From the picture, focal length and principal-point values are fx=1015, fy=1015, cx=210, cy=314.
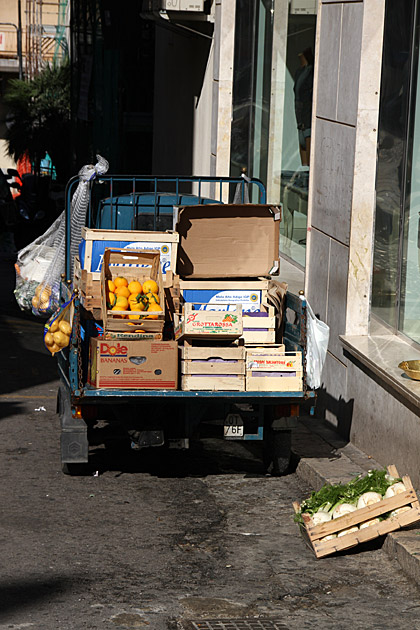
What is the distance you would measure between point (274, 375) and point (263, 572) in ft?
5.61

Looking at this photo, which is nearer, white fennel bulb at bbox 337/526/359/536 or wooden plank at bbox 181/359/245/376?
white fennel bulb at bbox 337/526/359/536

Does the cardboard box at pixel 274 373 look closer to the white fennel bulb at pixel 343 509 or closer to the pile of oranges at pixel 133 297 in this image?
the pile of oranges at pixel 133 297

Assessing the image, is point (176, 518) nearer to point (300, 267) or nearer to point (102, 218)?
point (102, 218)

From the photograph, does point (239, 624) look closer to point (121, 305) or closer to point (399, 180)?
point (121, 305)

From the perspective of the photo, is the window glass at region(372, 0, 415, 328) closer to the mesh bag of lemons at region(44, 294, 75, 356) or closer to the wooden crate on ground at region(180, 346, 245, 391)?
the wooden crate on ground at region(180, 346, 245, 391)

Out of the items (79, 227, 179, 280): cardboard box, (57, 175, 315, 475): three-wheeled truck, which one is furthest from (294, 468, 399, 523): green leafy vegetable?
(79, 227, 179, 280): cardboard box

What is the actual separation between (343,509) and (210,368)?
1518 millimetres

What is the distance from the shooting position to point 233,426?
24.7 ft

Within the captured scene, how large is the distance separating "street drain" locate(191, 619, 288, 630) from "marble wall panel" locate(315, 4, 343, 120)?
16.4ft

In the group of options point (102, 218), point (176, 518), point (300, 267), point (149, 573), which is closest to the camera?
point (149, 573)

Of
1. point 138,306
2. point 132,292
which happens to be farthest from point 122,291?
point 138,306

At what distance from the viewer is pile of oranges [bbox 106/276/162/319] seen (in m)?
7.67

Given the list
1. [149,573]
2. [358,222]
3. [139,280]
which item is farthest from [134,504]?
[358,222]

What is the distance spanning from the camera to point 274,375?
7.36 metres
